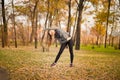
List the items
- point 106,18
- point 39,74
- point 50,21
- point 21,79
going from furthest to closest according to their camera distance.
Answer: point 50,21
point 106,18
point 39,74
point 21,79

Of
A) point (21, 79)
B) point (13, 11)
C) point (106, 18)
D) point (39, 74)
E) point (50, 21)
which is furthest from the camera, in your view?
point (50, 21)

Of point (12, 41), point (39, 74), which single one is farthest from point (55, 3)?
point (39, 74)

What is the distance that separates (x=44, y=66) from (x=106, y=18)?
22.2 feet

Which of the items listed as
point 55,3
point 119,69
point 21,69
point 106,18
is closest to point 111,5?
point 106,18

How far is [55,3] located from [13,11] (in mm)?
2330

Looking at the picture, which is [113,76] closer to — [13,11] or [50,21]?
[13,11]

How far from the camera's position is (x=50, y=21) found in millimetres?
15125

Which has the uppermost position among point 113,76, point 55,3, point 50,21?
point 55,3

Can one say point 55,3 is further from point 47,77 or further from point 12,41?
point 47,77

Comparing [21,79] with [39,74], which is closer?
[21,79]

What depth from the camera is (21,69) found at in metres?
5.18

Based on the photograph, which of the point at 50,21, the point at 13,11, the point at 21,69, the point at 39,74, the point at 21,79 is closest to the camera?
the point at 21,79

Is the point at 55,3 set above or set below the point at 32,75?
above

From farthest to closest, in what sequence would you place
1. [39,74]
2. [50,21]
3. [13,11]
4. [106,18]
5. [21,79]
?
[50,21], [13,11], [106,18], [39,74], [21,79]
